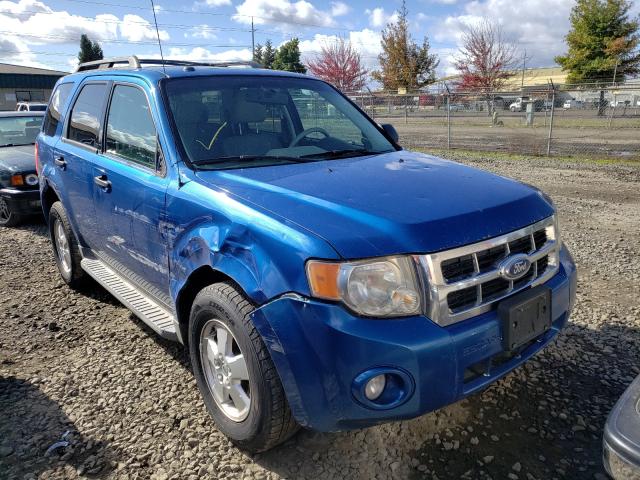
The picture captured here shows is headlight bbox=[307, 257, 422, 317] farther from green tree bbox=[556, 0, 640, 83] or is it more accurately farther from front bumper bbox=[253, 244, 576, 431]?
green tree bbox=[556, 0, 640, 83]

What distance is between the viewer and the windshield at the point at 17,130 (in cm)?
835

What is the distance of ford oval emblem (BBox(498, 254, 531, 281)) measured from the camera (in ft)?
7.53

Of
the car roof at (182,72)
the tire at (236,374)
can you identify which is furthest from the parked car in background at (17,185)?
the tire at (236,374)

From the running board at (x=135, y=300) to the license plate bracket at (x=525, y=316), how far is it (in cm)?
182

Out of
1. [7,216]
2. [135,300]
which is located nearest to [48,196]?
[135,300]

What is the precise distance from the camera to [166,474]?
2504 millimetres

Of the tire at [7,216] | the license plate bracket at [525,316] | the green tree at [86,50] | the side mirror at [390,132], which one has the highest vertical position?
the green tree at [86,50]

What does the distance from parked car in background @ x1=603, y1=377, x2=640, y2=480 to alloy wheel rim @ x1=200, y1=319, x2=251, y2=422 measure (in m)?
1.48

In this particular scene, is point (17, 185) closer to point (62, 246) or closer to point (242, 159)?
point (62, 246)

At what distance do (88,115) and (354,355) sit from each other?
325cm

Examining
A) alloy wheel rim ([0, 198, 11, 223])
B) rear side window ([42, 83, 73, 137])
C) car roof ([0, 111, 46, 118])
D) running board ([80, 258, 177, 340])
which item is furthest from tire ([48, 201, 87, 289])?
car roof ([0, 111, 46, 118])

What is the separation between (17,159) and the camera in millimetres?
7445

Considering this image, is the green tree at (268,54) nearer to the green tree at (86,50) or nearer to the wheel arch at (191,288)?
the green tree at (86,50)

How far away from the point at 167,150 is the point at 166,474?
5.69ft
